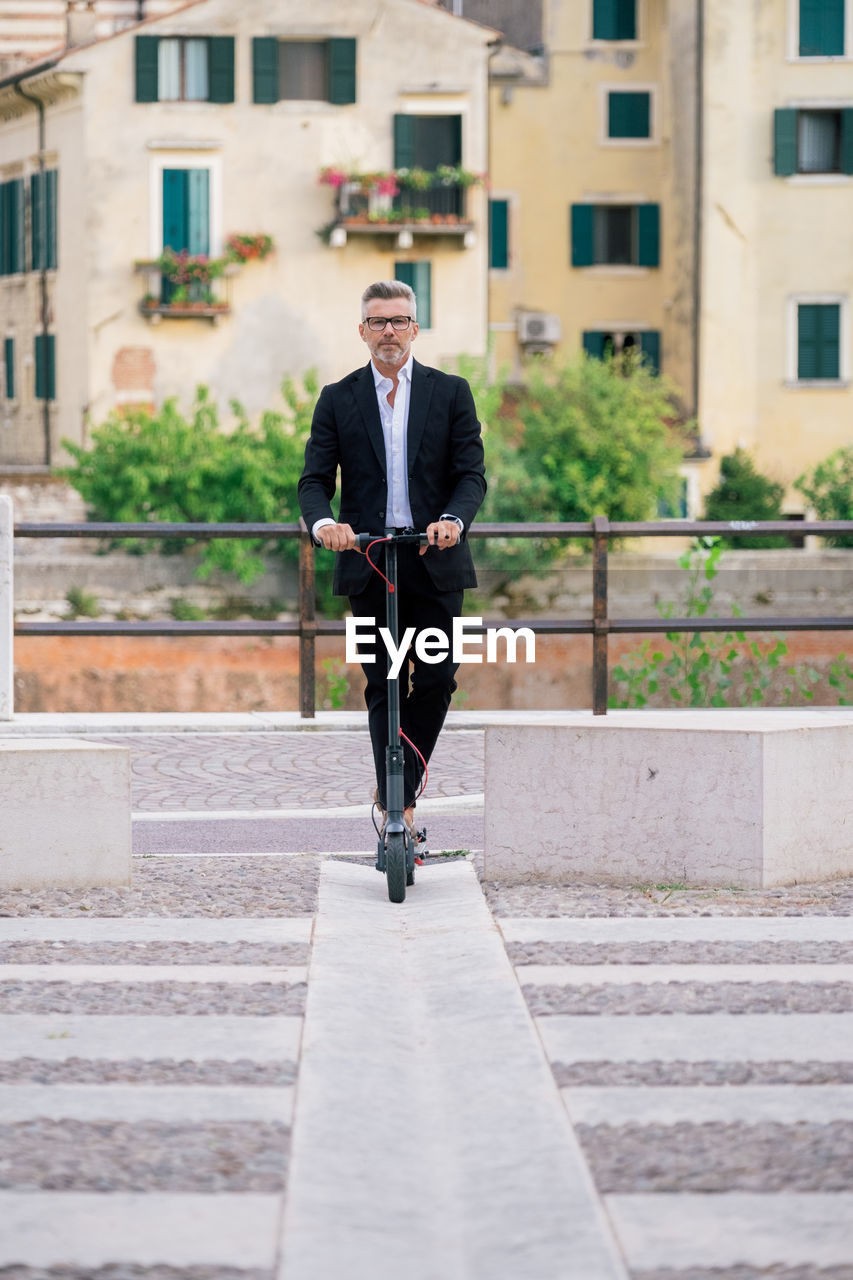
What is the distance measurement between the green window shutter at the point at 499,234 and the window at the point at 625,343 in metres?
2.30

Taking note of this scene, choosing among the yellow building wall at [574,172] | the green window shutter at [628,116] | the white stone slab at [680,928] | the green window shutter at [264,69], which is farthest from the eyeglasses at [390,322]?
the green window shutter at [628,116]

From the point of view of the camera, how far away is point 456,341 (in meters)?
41.0

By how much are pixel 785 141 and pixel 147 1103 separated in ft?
127

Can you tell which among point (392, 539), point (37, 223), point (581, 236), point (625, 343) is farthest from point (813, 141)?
point (392, 539)

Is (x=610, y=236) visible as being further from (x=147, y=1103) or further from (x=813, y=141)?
(x=147, y=1103)

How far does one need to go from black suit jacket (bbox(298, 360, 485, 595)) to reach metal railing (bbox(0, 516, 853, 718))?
17.7 ft

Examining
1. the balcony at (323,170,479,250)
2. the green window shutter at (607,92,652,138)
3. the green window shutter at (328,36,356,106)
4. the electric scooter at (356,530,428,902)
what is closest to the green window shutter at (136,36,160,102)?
the green window shutter at (328,36,356,106)

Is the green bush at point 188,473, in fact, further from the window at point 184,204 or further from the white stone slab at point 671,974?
the white stone slab at point 671,974

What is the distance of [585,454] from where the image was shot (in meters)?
35.8

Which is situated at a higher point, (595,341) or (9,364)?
(595,341)

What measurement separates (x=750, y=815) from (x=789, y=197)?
36.1 m

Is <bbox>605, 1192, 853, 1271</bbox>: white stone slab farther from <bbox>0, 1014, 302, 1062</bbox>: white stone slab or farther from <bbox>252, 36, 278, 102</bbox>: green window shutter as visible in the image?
<bbox>252, 36, 278, 102</bbox>: green window shutter

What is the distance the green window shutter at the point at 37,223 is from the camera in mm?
42219

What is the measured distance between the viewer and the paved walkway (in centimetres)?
330
